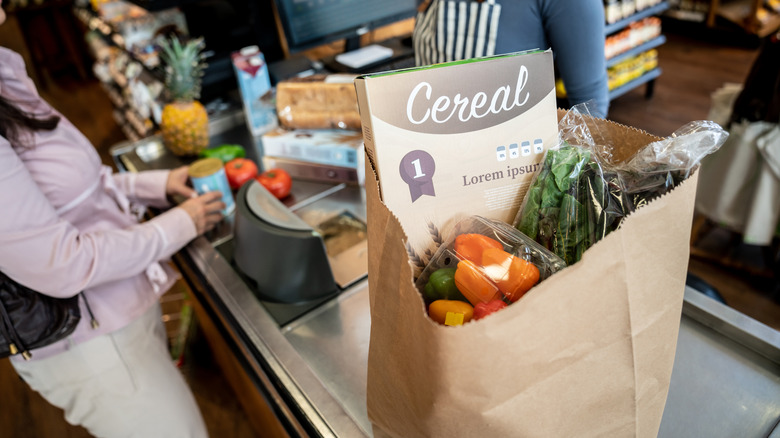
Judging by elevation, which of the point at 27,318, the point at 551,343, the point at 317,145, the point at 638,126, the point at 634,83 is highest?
the point at 551,343

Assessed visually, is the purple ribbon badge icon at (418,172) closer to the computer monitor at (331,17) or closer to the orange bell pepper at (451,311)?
the orange bell pepper at (451,311)

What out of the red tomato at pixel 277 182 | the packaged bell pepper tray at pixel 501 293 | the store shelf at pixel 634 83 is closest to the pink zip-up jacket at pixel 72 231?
the red tomato at pixel 277 182

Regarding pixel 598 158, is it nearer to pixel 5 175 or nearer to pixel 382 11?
pixel 5 175

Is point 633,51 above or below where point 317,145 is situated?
below

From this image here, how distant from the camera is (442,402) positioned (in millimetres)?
543

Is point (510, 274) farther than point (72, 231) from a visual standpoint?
No

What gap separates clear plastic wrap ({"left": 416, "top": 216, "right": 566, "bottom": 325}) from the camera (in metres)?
0.60

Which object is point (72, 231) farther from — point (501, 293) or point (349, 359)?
point (501, 293)

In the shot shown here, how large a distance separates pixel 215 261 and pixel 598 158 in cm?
100

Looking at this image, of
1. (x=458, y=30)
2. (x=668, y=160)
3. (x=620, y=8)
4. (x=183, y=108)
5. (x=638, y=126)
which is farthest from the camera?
(x=638, y=126)

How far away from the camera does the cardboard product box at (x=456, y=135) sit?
0.63m

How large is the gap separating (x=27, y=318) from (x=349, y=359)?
742mm

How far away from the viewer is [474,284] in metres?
0.60

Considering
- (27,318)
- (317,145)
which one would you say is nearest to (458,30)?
(317,145)
